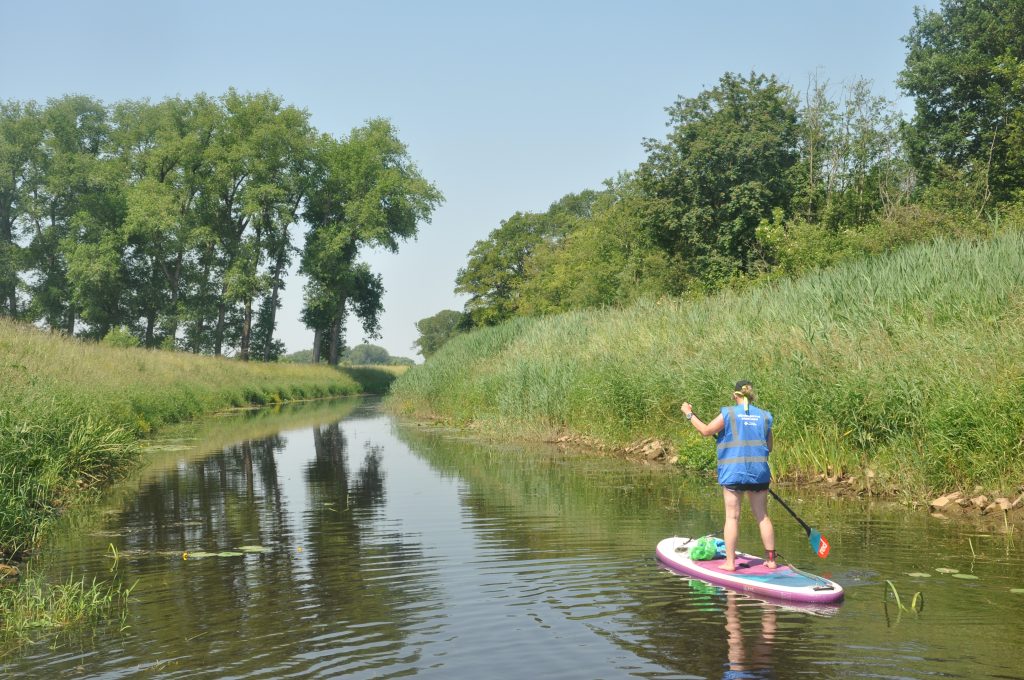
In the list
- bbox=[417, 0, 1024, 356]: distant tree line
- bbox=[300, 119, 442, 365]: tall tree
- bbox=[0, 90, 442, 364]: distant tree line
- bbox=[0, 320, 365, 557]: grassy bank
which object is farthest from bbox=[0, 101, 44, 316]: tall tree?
bbox=[417, 0, 1024, 356]: distant tree line

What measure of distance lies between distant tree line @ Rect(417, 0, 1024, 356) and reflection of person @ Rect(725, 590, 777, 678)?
67.7 feet

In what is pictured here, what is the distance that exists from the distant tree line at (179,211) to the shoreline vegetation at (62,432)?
925 inches

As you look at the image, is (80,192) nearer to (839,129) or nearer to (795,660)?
(839,129)

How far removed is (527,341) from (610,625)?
21.7 m

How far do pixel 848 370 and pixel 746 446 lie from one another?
603 cm

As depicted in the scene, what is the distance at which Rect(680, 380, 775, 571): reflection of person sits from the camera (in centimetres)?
952

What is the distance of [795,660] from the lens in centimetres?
684

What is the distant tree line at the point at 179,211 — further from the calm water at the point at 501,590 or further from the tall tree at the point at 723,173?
the calm water at the point at 501,590

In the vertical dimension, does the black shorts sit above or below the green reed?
above

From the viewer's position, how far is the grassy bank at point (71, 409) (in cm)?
1250

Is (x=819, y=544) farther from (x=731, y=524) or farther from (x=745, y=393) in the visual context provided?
(x=745, y=393)

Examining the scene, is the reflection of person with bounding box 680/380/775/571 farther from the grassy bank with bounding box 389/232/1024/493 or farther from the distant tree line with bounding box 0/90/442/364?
the distant tree line with bounding box 0/90/442/364

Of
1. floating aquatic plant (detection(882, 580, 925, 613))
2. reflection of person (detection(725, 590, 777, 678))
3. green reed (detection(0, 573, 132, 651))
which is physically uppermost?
green reed (detection(0, 573, 132, 651))

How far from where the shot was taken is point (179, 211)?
199 ft
